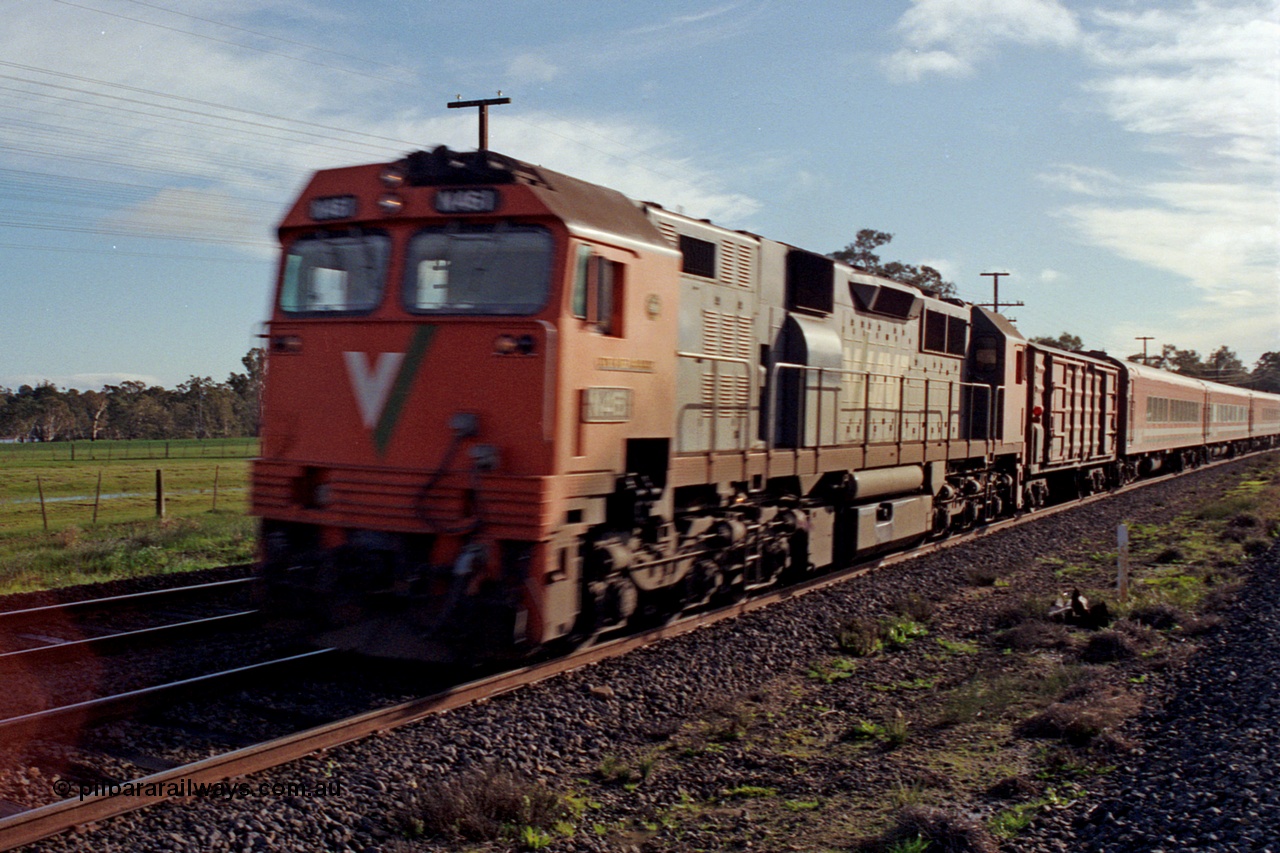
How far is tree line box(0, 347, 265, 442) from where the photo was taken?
160 feet

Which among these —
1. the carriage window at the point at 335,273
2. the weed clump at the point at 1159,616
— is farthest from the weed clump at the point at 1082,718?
the carriage window at the point at 335,273

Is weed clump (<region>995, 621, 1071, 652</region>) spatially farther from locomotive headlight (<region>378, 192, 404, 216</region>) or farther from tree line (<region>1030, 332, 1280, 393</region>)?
tree line (<region>1030, 332, 1280, 393</region>)

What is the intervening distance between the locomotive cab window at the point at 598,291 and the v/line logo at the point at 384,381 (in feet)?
3.44

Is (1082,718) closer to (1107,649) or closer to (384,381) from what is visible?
(1107,649)

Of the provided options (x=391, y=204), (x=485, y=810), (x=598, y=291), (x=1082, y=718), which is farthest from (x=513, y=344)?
(x=1082, y=718)

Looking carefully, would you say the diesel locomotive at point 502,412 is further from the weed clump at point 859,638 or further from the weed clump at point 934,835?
the weed clump at point 934,835

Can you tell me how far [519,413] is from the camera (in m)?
6.53

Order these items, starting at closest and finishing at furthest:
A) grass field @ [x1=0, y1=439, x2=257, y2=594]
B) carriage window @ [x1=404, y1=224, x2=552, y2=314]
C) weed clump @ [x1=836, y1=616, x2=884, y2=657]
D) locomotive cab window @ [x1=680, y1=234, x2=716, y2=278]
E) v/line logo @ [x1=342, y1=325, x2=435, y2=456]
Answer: carriage window @ [x1=404, y1=224, x2=552, y2=314] < v/line logo @ [x1=342, y1=325, x2=435, y2=456] < weed clump @ [x1=836, y1=616, x2=884, y2=657] < locomotive cab window @ [x1=680, y1=234, x2=716, y2=278] < grass field @ [x1=0, y1=439, x2=257, y2=594]

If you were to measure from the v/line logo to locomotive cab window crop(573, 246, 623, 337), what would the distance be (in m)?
1.05

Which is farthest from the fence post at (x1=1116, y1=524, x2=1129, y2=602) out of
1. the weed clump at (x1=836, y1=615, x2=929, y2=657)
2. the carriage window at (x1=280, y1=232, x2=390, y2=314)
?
the carriage window at (x1=280, y1=232, x2=390, y2=314)

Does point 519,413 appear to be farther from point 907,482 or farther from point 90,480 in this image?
point 90,480

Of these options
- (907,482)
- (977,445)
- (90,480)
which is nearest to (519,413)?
(907,482)

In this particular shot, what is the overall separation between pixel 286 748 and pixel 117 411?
52107 mm

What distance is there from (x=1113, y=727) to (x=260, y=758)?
478 cm
